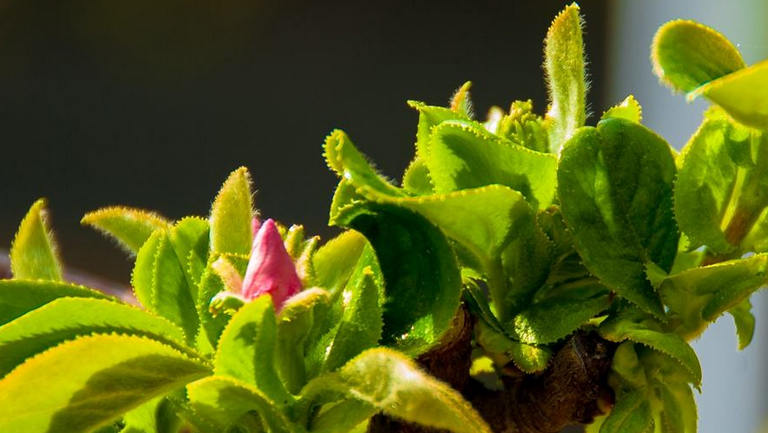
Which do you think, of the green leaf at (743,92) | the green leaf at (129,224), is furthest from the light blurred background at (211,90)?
the green leaf at (743,92)

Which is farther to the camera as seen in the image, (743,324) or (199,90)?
(199,90)

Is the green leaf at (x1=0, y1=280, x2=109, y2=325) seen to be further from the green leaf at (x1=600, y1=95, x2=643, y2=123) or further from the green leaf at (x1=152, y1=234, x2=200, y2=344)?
the green leaf at (x1=600, y1=95, x2=643, y2=123)

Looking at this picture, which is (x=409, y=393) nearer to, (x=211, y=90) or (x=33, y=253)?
(x=33, y=253)

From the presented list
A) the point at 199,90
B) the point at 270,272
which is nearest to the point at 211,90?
the point at 199,90

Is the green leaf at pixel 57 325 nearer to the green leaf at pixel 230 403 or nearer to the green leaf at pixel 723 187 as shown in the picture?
the green leaf at pixel 230 403

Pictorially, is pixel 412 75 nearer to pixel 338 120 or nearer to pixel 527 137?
pixel 338 120

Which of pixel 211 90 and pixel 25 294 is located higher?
pixel 211 90
